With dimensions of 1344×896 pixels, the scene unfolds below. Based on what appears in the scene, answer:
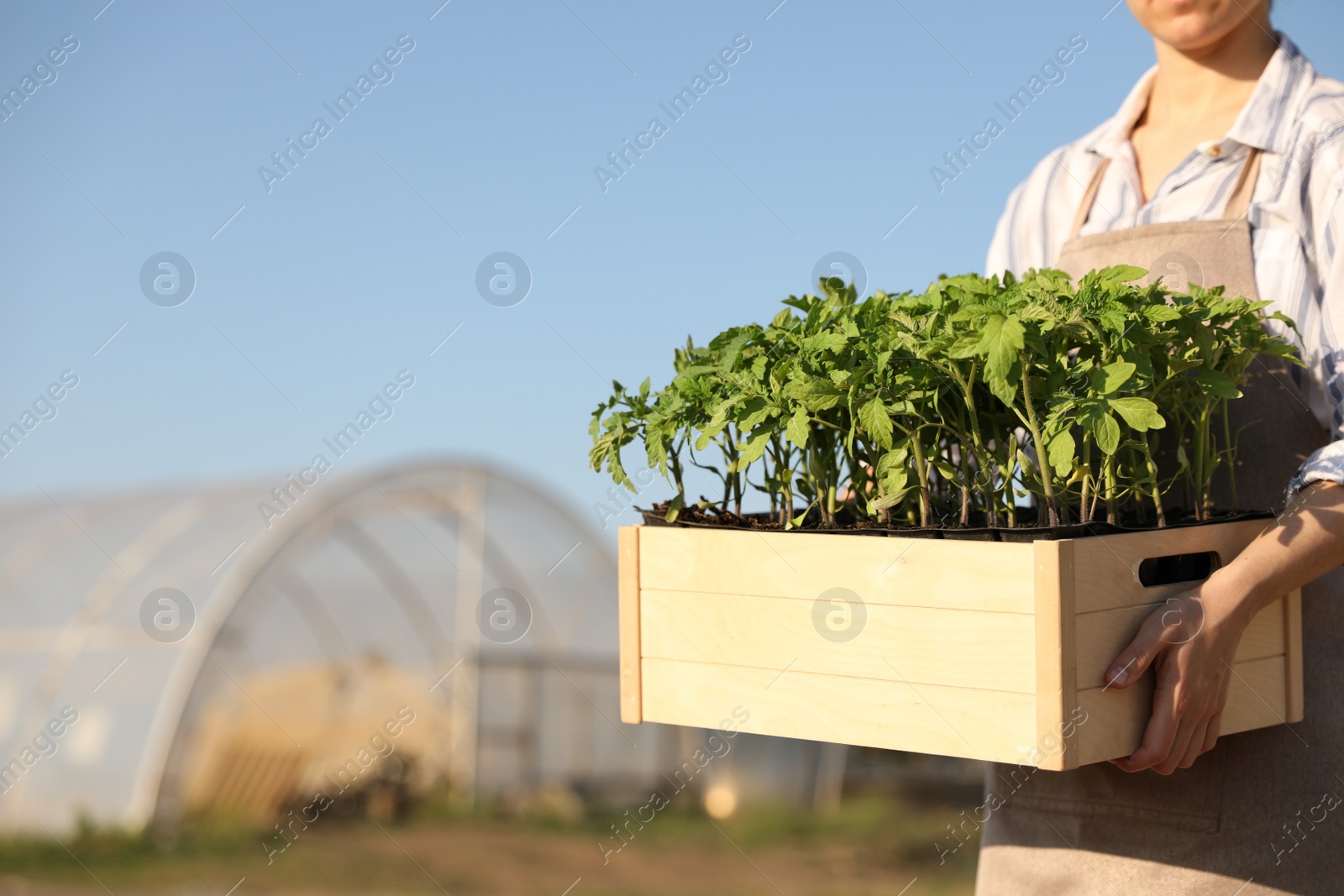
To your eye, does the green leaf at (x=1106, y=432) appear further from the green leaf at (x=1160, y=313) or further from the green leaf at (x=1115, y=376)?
the green leaf at (x=1160, y=313)

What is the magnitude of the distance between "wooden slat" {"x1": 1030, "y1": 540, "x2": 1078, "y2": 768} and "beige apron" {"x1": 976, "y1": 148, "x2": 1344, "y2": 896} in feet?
1.54

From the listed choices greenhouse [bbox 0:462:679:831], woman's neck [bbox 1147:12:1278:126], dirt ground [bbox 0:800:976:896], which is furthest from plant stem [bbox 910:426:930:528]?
greenhouse [bbox 0:462:679:831]

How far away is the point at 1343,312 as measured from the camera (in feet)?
4.75

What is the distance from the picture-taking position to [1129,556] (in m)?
1.24

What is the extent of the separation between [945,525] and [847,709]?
28 cm

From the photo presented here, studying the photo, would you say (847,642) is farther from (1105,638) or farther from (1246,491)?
(1246,491)

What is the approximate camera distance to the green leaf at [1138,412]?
46.2 inches

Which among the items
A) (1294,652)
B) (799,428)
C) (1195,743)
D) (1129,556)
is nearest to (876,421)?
(799,428)

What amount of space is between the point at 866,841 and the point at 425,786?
297cm

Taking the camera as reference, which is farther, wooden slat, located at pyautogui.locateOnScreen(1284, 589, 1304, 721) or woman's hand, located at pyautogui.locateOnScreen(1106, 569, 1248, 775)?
wooden slat, located at pyautogui.locateOnScreen(1284, 589, 1304, 721)

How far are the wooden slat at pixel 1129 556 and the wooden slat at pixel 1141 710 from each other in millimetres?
94

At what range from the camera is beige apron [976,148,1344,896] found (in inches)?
58.1

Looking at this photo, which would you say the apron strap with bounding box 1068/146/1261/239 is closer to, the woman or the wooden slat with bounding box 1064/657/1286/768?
the woman

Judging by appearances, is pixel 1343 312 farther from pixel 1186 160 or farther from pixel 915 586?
pixel 915 586
